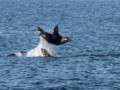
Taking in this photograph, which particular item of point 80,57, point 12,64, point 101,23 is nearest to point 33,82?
point 12,64

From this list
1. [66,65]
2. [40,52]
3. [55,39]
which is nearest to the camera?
[66,65]

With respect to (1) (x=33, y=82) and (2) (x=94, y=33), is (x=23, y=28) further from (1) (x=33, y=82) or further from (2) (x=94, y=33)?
(1) (x=33, y=82)

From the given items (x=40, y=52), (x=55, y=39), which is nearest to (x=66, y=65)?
(x=55, y=39)

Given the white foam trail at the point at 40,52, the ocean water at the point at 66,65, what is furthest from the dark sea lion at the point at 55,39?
the ocean water at the point at 66,65

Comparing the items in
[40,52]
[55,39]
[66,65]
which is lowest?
[40,52]

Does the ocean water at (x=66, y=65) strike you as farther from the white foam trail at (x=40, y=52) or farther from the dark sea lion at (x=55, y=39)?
the dark sea lion at (x=55, y=39)

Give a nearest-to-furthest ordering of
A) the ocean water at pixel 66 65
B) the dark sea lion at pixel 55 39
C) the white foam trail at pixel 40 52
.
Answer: the ocean water at pixel 66 65
the dark sea lion at pixel 55 39
the white foam trail at pixel 40 52

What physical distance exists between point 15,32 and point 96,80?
3334 centimetres

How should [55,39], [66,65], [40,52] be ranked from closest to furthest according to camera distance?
[66,65], [55,39], [40,52]

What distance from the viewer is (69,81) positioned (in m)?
45.3

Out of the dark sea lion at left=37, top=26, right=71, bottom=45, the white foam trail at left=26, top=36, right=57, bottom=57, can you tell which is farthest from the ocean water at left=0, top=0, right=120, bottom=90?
the dark sea lion at left=37, top=26, right=71, bottom=45

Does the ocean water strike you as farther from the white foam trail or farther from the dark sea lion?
the dark sea lion

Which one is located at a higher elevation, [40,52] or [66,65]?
[66,65]

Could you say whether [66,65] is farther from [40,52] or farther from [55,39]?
[40,52]
